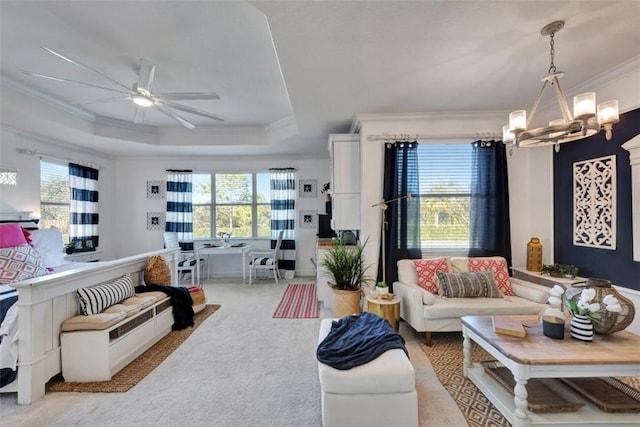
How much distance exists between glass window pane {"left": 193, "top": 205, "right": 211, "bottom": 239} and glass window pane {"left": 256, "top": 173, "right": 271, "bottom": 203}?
1108mm

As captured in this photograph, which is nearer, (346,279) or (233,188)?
(346,279)

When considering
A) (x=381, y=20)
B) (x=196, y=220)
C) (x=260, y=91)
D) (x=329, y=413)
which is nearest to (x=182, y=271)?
(x=196, y=220)

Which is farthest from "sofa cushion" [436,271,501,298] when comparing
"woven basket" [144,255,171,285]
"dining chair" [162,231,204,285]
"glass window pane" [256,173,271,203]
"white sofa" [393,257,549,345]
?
"dining chair" [162,231,204,285]

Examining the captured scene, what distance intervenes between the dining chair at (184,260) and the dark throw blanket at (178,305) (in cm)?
199

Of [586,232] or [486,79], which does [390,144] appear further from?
[586,232]

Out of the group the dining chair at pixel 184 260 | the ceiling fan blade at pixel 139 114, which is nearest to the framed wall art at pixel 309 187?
the dining chair at pixel 184 260

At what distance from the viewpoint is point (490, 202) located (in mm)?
3713

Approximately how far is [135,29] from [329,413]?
317 cm

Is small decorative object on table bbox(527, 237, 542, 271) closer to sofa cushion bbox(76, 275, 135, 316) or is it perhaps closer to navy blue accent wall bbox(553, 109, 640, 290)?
navy blue accent wall bbox(553, 109, 640, 290)

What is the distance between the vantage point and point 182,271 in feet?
18.0

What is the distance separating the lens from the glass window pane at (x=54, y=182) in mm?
4656

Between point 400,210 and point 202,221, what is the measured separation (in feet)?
14.4

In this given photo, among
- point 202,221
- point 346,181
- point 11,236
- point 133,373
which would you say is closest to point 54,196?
point 11,236

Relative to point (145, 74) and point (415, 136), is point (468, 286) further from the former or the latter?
point (145, 74)
